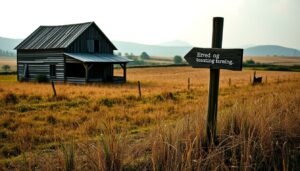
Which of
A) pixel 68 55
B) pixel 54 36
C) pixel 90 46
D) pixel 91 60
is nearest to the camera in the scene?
pixel 91 60

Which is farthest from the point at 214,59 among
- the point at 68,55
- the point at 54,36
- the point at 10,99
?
the point at 54,36

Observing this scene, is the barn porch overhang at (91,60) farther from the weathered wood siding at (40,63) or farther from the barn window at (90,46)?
the weathered wood siding at (40,63)

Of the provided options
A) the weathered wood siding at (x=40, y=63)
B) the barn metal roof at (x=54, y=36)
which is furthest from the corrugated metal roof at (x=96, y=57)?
the weathered wood siding at (x=40, y=63)

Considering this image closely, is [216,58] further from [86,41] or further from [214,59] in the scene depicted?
[86,41]

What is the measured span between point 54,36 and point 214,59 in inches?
1165

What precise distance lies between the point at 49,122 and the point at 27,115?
5.28 feet

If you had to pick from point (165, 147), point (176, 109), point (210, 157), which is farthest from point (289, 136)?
point (176, 109)

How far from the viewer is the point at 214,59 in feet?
16.2

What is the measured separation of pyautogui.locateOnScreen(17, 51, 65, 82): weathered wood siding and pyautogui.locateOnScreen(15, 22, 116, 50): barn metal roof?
2.16 feet

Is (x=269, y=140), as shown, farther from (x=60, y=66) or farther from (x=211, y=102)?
(x=60, y=66)

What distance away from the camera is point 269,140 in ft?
16.2

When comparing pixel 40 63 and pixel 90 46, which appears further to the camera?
pixel 40 63

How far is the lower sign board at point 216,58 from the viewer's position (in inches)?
186

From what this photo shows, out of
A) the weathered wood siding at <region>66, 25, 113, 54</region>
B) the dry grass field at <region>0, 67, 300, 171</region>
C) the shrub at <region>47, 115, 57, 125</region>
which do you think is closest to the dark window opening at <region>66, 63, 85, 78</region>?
the weathered wood siding at <region>66, 25, 113, 54</region>
